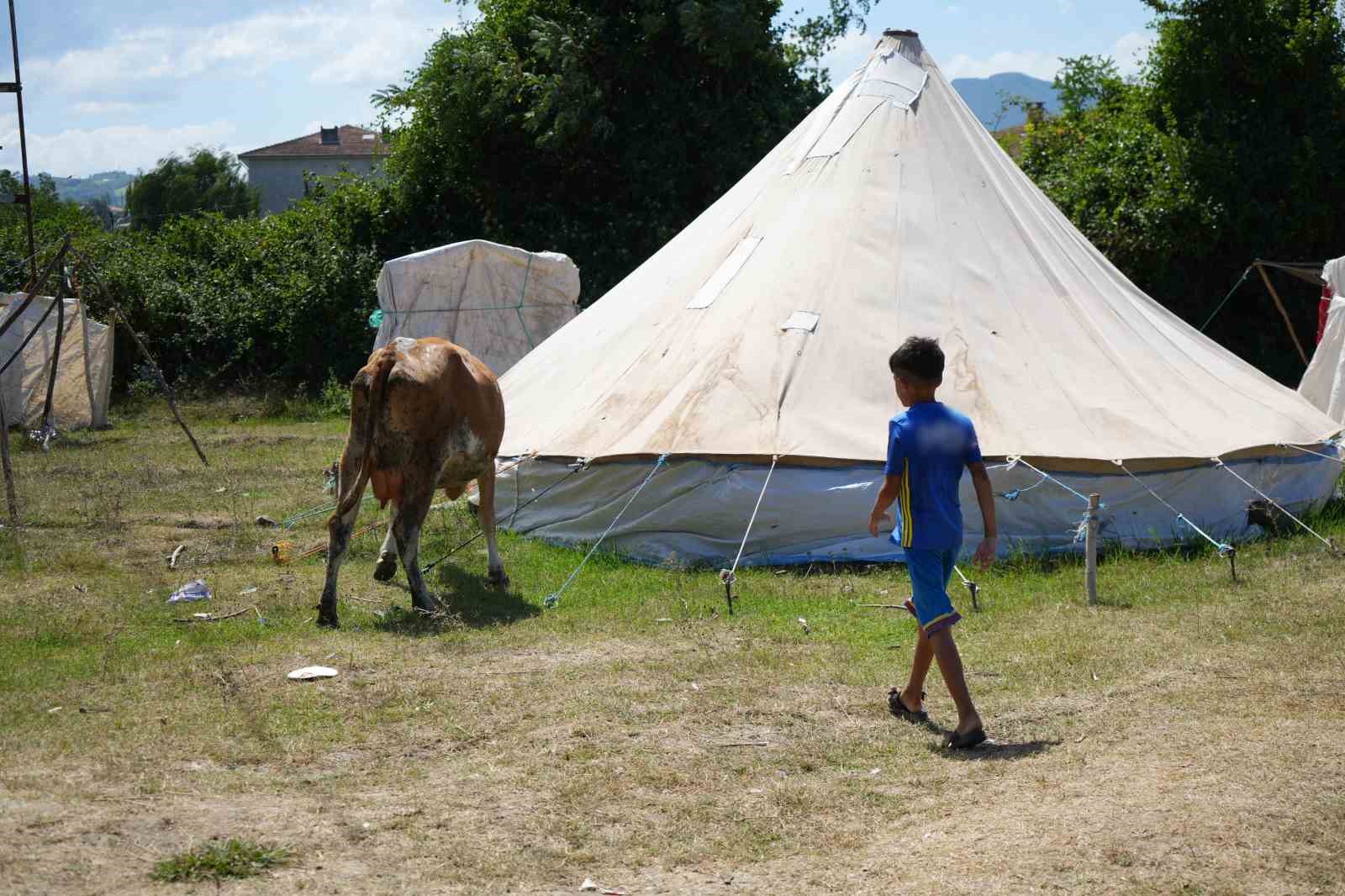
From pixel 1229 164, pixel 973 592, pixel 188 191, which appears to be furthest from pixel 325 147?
pixel 973 592

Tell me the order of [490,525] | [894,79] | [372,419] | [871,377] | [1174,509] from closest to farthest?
[372,419] → [490,525] → [1174,509] → [871,377] → [894,79]

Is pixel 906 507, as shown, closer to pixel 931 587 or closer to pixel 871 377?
pixel 931 587

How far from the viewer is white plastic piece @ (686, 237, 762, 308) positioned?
10320 mm

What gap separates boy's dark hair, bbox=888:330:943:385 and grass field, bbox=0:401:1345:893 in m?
1.47

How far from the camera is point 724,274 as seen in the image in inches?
413

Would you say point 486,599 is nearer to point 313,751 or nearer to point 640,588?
point 640,588

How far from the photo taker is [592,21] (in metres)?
21.3

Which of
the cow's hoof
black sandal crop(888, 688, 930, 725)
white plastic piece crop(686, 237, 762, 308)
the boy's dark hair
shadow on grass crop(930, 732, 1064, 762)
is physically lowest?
shadow on grass crop(930, 732, 1064, 762)

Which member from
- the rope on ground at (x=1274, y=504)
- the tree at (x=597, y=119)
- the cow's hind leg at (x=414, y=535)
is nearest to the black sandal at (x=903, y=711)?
the cow's hind leg at (x=414, y=535)

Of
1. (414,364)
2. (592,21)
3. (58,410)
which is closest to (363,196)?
(592,21)

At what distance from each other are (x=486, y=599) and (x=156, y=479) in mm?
6229

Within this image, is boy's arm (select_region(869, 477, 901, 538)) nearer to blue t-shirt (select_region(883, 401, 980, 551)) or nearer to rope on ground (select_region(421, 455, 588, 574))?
blue t-shirt (select_region(883, 401, 980, 551))

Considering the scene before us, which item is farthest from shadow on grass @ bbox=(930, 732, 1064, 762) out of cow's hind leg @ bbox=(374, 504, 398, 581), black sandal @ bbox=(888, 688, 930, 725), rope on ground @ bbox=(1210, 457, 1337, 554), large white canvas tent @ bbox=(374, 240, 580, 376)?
large white canvas tent @ bbox=(374, 240, 580, 376)

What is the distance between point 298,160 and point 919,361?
5839 centimetres
